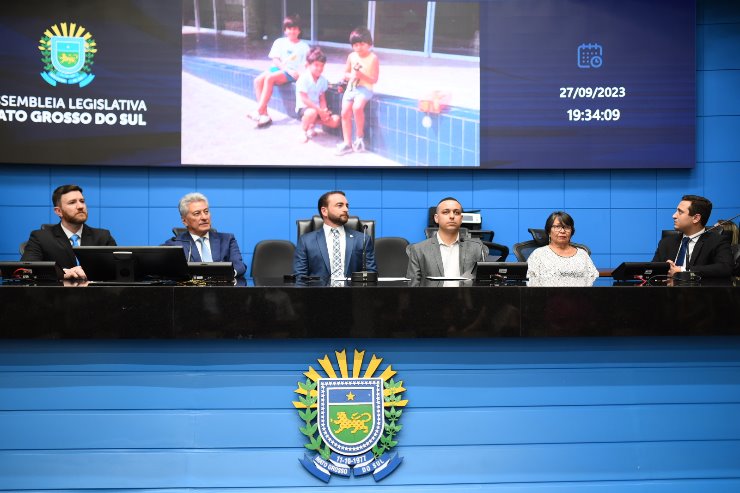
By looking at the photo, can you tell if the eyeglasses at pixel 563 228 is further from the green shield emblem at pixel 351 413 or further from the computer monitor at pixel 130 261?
the computer monitor at pixel 130 261

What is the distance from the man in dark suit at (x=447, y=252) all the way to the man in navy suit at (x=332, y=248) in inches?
14.4

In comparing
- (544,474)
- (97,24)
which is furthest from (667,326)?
(97,24)

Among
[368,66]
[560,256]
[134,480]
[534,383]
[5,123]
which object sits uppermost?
[368,66]

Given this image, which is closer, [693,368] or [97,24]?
[693,368]

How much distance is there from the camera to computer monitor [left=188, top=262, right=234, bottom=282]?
117 inches

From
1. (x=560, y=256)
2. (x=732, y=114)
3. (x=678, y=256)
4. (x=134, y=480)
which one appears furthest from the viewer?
(x=732, y=114)

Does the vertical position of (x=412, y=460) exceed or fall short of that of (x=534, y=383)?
it falls short

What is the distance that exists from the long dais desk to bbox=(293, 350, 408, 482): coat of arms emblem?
0.49 ft

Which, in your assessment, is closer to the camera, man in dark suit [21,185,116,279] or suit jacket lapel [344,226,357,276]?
man in dark suit [21,185,116,279]

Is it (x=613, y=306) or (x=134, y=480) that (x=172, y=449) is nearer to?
(x=134, y=480)

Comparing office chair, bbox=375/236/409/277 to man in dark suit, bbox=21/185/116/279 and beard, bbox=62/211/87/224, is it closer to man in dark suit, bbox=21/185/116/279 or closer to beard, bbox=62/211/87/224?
man in dark suit, bbox=21/185/116/279

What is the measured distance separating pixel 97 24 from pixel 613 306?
4590 millimetres

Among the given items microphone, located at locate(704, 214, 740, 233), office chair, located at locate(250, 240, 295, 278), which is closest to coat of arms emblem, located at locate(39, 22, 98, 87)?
office chair, located at locate(250, 240, 295, 278)

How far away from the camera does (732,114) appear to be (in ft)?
19.0
